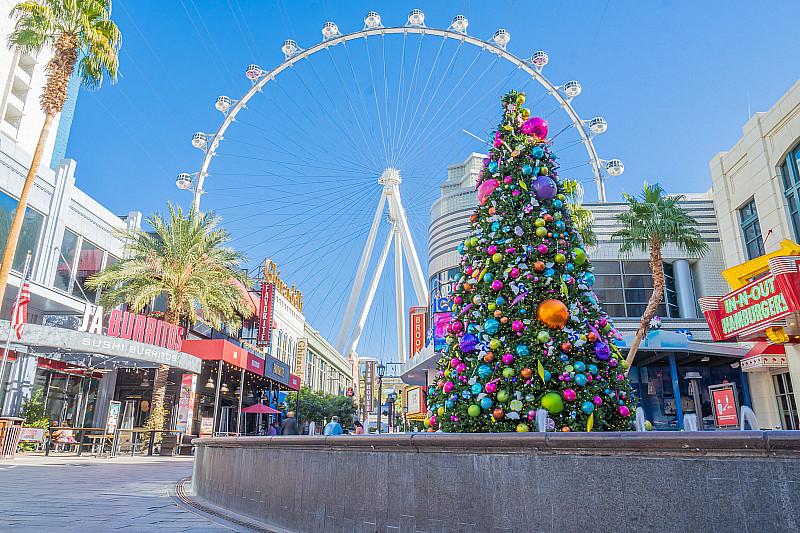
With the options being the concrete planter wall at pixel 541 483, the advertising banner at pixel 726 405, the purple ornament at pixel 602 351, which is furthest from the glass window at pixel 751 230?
the concrete planter wall at pixel 541 483

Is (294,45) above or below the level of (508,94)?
Answer: above

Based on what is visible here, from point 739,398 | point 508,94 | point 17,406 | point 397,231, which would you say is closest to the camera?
point 508,94

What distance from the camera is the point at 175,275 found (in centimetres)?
2602

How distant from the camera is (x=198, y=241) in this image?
27.0m

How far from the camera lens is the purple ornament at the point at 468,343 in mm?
6506

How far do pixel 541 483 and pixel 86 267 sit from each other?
30493 mm

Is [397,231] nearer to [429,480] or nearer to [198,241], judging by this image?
[198,241]

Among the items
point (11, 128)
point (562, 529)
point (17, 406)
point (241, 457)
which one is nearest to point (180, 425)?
point (17, 406)

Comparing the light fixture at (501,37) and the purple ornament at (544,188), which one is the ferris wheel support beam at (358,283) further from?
the purple ornament at (544,188)

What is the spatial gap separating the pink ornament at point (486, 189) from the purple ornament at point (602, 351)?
2417 millimetres

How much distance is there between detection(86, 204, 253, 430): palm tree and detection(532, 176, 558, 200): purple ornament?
70.3ft

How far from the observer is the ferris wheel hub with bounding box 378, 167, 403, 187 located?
133ft

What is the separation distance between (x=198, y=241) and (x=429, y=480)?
2466 cm

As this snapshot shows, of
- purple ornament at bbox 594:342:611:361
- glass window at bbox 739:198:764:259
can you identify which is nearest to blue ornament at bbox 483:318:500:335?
purple ornament at bbox 594:342:611:361
